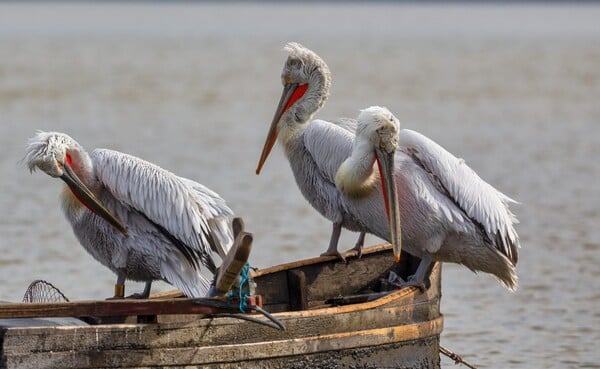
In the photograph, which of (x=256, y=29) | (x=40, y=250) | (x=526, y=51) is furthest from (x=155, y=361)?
(x=256, y=29)

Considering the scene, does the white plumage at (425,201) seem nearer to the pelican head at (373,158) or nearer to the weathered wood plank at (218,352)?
the pelican head at (373,158)

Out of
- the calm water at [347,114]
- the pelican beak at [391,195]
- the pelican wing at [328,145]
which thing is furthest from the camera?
the calm water at [347,114]

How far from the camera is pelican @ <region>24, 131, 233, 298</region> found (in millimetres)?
8719

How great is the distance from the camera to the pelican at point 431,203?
29.4 ft

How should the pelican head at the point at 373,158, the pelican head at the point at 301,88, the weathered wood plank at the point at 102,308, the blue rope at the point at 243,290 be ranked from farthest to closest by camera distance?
the pelican head at the point at 301,88 < the pelican head at the point at 373,158 < the blue rope at the point at 243,290 < the weathered wood plank at the point at 102,308

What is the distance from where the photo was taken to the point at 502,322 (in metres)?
11.1

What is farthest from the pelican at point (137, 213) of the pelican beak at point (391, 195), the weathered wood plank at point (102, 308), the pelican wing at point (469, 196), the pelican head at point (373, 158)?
the pelican wing at point (469, 196)

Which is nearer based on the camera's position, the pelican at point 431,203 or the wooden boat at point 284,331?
the wooden boat at point 284,331

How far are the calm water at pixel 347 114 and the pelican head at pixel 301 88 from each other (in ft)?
6.34

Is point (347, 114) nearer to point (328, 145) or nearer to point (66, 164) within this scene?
point (328, 145)

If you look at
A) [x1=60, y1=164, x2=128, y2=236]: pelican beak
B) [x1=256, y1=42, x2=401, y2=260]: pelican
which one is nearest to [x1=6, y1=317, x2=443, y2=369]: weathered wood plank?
[x1=256, y1=42, x2=401, y2=260]: pelican

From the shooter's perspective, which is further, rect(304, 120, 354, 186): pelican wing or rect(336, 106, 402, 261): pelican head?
rect(304, 120, 354, 186): pelican wing

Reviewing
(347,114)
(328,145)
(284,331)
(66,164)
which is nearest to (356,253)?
(328,145)

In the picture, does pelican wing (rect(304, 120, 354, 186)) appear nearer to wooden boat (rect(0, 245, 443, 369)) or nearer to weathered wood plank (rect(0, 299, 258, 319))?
wooden boat (rect(0, 245, 443, 369))
